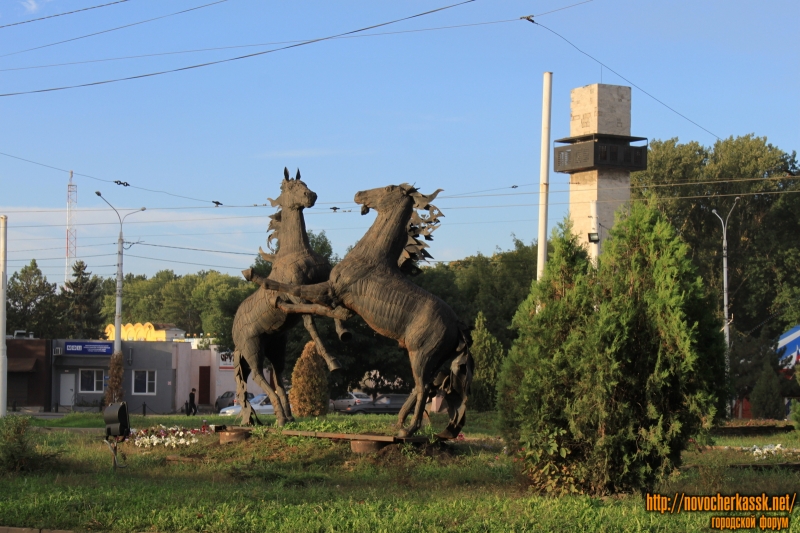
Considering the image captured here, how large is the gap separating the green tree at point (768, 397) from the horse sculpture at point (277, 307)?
973 inches

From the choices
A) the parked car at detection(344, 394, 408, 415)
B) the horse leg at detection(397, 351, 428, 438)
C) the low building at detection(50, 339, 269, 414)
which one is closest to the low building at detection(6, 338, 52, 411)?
A: the low building at detection(50, 339, 269, 414)

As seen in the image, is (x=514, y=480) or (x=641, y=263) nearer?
(x=641, y=263)

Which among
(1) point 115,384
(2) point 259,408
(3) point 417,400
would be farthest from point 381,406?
(3) point 417,400

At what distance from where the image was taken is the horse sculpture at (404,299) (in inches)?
501

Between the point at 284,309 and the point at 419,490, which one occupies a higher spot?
the point at 284,309

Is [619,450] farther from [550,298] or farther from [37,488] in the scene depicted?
[37,488]

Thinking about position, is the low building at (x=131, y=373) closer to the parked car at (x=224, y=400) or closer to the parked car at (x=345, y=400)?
the parked car at (x=224, y=400)

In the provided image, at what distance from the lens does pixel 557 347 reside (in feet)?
32.0

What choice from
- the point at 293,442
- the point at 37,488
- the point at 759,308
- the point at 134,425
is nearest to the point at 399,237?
the point at 293,442

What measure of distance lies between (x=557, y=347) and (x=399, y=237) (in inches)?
171

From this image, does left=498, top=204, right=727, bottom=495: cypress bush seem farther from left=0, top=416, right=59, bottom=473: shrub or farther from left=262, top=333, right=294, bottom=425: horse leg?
left=0, top=416, right=59, bottom=473: shrub

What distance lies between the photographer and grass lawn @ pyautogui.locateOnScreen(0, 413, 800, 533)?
312 inches

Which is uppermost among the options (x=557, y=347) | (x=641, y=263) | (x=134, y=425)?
(x=641, y=263)

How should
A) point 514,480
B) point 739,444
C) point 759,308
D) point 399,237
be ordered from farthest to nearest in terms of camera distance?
point 759,308, point 739,444, point 399,237, point 514,480
